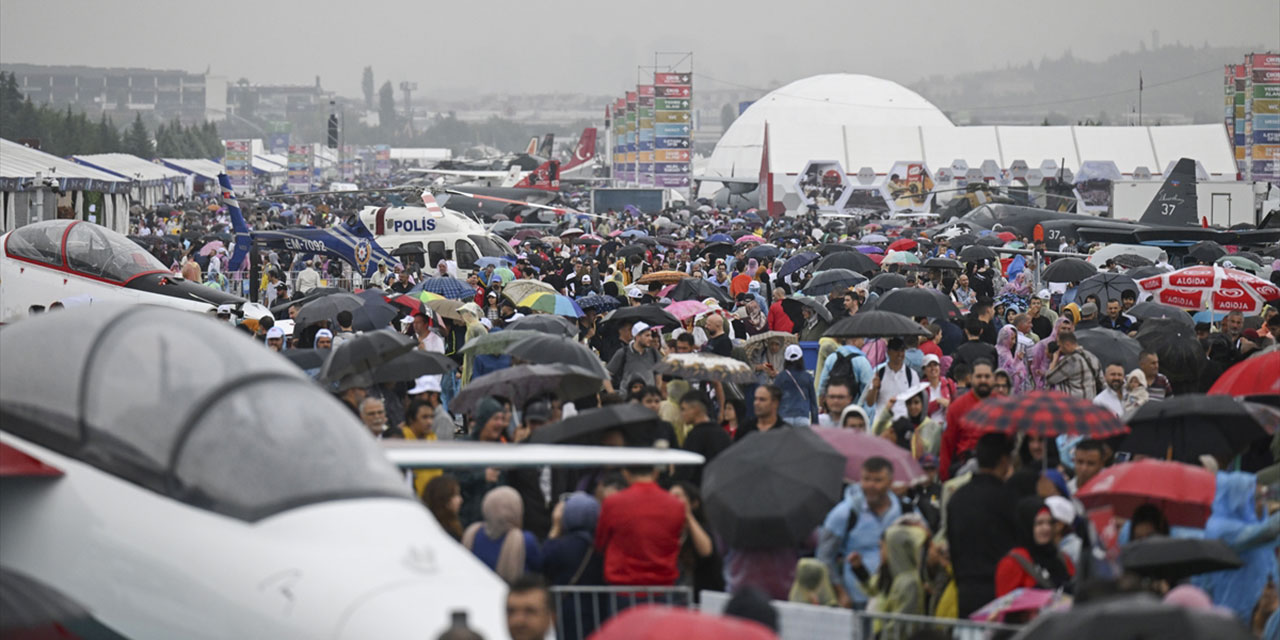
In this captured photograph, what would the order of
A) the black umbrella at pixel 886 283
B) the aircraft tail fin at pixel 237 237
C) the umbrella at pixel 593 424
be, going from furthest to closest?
the aircraft tail fin at pixel 237 237
the black umbrella at pixel 886 283
the umbrella at pixel 593 424

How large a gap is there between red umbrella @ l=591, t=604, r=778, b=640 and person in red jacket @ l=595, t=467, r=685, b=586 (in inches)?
117

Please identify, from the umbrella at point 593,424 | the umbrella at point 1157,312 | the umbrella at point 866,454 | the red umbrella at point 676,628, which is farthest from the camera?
the umbrella at point 1157,312

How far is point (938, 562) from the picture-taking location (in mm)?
7594

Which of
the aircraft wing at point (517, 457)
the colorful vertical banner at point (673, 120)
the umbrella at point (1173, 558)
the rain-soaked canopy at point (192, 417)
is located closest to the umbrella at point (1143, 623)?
the umbrella at point (1173, 558)

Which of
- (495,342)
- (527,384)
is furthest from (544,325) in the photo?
(527,384)

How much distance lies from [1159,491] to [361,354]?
273 inches

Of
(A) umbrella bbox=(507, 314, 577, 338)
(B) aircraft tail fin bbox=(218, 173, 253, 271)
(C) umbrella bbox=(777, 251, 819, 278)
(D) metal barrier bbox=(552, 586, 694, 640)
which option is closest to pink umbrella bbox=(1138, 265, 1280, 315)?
(A) umbrella bbox=(507, 314, 577, 338)

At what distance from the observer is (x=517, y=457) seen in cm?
759

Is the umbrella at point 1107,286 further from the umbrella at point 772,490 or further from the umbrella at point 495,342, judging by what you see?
the umbrella at point 772,490

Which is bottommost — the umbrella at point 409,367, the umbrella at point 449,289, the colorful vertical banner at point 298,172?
the umbrella at point 409,367

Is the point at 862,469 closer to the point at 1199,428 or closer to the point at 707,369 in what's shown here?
the point at 1199,428

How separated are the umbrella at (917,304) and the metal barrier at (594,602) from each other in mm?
10013

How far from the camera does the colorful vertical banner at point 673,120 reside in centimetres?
7712

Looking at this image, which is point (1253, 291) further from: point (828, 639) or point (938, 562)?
point (828, 639)
